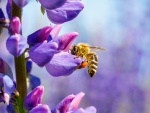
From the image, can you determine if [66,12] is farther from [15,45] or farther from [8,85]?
[8,85]

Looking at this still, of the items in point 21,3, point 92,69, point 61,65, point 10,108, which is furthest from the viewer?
point 92,69

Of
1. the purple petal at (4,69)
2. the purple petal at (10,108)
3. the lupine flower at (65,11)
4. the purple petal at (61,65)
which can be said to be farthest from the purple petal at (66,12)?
the purple petal at (10,108)

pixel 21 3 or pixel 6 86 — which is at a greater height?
pixel 21 3

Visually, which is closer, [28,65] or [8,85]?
[8,85]

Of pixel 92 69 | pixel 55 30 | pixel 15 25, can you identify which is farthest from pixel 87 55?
pixel 15 25

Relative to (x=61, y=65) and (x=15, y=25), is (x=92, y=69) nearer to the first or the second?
(x=61, y=65)

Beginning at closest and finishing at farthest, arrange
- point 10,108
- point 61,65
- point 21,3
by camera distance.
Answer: point 21,3 → point 61,65 → point 10,108

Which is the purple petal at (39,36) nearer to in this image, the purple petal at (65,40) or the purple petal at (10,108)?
the purple petal at (65,40)

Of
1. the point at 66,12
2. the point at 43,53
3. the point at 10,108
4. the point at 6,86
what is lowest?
the point at 10,108

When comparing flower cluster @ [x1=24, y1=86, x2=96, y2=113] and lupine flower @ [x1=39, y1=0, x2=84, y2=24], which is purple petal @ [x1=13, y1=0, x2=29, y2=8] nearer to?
lupine flower @ [x1=39, y1=0, x2=84, y2=24]
